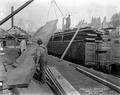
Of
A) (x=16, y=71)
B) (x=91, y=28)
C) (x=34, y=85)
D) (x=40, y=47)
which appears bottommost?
(x=34, y=85)

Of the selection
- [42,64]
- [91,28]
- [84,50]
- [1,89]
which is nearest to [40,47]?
[42,64]

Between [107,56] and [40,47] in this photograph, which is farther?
[107,56]

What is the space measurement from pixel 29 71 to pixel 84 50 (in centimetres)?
508

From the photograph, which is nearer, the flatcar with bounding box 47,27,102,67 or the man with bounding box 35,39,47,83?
the man with bounding box 35,39,47,83

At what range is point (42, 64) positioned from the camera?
4309 mm

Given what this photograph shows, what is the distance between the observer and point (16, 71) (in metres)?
4.30

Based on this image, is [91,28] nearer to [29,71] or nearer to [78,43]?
[78,43]

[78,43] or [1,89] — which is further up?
[78,43]

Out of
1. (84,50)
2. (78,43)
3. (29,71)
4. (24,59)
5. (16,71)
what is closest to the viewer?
(29,71)

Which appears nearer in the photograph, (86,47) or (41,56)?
(41,56)

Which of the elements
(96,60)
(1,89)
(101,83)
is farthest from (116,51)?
(1,89)

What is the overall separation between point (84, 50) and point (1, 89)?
5.70 m

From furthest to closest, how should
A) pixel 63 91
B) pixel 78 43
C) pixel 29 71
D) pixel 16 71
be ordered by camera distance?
1. pixel 78 43
2. pixel 16 71
3. pixel 29 71
4. pixel 63 91

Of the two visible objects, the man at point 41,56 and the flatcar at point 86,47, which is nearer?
the man at point 41,56
